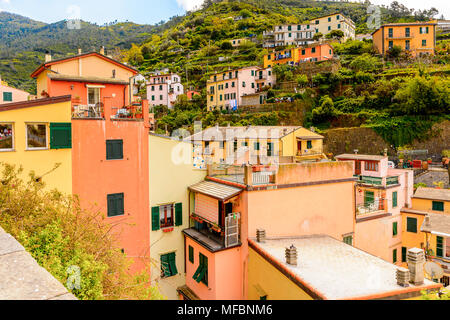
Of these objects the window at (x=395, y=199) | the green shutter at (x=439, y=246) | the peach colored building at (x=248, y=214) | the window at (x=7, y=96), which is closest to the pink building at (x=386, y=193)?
the window at (x=395, y=199)

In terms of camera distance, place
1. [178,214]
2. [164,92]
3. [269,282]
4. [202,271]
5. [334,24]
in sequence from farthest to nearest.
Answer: [334,24]
[164,92]
[178,214]
[202,271]
[269,282]

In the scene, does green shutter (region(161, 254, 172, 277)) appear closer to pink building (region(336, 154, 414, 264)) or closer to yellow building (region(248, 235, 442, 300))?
yellow building (region(248, 235, 442, 300))

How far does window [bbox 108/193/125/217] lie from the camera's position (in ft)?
42.6

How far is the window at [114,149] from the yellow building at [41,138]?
1.52 metres

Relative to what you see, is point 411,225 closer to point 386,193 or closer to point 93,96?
point 386,193

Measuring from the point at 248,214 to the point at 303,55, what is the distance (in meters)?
50.3

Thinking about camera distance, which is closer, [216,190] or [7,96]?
[216,190]

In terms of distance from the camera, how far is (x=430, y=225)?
19641 mm

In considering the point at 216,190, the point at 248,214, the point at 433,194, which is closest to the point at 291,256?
the point at 248,214

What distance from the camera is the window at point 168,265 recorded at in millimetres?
14148

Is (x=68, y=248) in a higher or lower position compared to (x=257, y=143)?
lower

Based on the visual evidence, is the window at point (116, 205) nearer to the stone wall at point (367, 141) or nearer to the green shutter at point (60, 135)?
the green shutter at point (60, 135)

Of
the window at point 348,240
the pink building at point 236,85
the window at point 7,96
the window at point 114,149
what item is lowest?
the window at point 348,240
